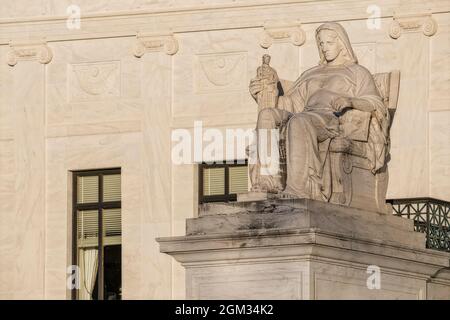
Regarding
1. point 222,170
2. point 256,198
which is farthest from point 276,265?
point 222,170

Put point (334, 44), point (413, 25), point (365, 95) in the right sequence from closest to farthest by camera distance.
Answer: point (365, 95) < point (334, 44) < point (413, 25)

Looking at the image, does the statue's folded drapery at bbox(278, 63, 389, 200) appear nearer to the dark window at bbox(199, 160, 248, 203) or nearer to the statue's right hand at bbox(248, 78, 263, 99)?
the statue's right hand at bbox(248, 78, 263, 99)

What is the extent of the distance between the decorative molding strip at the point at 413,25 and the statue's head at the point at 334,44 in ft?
7.63

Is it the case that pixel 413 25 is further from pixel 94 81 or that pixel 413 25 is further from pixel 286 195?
pixel 286 195

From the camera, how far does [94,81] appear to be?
35531mm

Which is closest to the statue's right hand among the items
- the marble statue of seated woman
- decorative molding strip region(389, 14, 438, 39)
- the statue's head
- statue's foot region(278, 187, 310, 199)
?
the marble statue of seated woman

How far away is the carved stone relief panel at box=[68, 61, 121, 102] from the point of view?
35.4 metres

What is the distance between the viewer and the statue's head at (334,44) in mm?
31406

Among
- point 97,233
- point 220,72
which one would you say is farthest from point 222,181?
point 97,233

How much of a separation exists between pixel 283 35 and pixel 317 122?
4601mm

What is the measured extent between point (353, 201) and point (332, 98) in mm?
1301

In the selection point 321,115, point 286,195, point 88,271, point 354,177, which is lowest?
point 88,271
